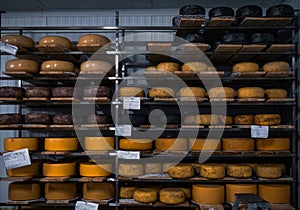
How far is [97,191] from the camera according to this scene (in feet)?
9.47

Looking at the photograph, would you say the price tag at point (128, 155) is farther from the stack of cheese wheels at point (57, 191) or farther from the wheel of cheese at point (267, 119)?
the wheel of cheese at point (267, 119)

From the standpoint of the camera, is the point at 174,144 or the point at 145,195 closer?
the point at 145,195

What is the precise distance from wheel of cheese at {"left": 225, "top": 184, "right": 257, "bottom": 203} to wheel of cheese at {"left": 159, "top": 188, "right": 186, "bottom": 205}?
39 cm

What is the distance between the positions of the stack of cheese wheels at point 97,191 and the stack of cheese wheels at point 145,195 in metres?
0.26

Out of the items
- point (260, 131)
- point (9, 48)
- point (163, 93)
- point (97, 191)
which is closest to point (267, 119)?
point (260, 131)

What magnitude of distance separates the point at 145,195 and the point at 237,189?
2.52 feet

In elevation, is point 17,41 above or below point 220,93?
above

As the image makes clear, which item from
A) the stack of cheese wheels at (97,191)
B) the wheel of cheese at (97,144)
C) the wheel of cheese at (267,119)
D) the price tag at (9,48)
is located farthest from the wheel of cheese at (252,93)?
the price tag at (9,48)

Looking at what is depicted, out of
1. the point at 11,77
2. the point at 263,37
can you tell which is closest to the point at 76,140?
the point at 11,77

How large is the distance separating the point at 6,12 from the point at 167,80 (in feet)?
6.10

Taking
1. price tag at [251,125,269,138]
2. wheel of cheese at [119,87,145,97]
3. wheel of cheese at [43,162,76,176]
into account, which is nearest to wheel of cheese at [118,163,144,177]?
wheel of cheese at [43,162,76,176]

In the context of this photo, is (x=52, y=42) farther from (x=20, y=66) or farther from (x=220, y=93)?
(x=220, y=93)

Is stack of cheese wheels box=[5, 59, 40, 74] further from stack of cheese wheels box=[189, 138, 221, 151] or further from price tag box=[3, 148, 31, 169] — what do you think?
stack of cheese wheels box=[189, 138, 221, 151]

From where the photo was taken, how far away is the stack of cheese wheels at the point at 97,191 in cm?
288
